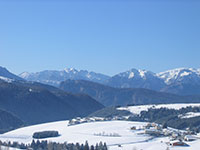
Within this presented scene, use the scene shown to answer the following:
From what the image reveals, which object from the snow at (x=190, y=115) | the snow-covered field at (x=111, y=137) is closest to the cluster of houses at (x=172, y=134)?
the snow-covered field at (x=111, y=137)

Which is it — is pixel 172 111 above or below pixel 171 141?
above

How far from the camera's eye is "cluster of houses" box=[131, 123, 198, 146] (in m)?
109

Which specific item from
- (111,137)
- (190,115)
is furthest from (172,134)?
(190,115)

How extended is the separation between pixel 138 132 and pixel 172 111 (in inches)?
2288

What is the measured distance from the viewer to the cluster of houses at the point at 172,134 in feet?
357

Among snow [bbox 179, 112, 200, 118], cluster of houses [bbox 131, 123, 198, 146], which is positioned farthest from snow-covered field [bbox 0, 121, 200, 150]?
snow [bbox 179, 112, 200, 118]

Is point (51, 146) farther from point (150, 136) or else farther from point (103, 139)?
point (150, 136)

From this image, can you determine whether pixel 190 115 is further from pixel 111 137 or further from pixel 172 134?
pixel 111 137

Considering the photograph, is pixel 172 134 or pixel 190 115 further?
pixel 190 115

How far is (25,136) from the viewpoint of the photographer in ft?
461

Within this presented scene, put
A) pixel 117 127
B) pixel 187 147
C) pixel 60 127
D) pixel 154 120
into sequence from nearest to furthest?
pixel 187 147, pixel 117 127, pixel 60 127, pixel 154 120

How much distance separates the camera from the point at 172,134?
126 m

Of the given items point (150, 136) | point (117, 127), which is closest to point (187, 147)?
point (150, 136)

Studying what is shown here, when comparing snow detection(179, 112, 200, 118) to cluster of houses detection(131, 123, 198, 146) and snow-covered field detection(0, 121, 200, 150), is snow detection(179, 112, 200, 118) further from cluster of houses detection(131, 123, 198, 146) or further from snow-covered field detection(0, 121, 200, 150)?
cluster of houses detection(131, 123, 198, 146)
